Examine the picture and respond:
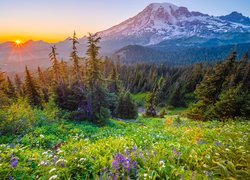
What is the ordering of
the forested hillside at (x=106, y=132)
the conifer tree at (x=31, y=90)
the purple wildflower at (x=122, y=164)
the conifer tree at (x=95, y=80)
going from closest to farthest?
the purple wildflower at (x=122, y=164) < the forested hillside at (x=106, y=132) < the conifer tree at (x=95, y=80) < the conifer tree at (x=31, y=90)

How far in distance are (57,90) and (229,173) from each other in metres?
21.5

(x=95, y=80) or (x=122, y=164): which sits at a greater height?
(x=122, y=164)

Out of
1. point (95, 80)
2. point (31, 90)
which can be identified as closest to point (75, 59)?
point (95, 80)

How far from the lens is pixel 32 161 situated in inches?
222

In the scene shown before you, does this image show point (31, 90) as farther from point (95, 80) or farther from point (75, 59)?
point (95, 80)

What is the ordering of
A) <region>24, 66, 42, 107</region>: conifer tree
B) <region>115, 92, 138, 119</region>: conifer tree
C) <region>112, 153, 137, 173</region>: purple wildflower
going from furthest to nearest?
<region>115, 92, 138, 119</region>: conifer tree, <region>24, 66, 42, 107</region>: conifer tree, <region>112, 153, 137, 173</region>: purple wildflower

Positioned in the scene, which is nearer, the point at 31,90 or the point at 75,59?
the point at 75,59

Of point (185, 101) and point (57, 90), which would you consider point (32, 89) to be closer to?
point (57, 90)

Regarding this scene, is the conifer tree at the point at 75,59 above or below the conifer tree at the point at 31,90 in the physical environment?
above

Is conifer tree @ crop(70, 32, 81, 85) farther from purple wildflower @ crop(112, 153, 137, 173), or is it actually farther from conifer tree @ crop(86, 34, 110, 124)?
purple wildflower @ crop(112, 153, 137, 173)

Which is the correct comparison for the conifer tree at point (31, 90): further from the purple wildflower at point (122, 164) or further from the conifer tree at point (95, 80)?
the purple wildflower at point (122, 164)

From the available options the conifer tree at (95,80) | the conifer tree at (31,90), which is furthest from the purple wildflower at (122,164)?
the conifer tree at (31,90)

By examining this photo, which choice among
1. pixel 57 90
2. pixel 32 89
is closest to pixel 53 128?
pixel 57 90

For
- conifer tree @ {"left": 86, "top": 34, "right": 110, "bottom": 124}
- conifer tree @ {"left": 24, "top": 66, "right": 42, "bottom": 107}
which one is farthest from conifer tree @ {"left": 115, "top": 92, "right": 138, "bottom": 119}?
conifer tree @ {"left": 86, "top": 34, "right": 110, "bottom": 124}
